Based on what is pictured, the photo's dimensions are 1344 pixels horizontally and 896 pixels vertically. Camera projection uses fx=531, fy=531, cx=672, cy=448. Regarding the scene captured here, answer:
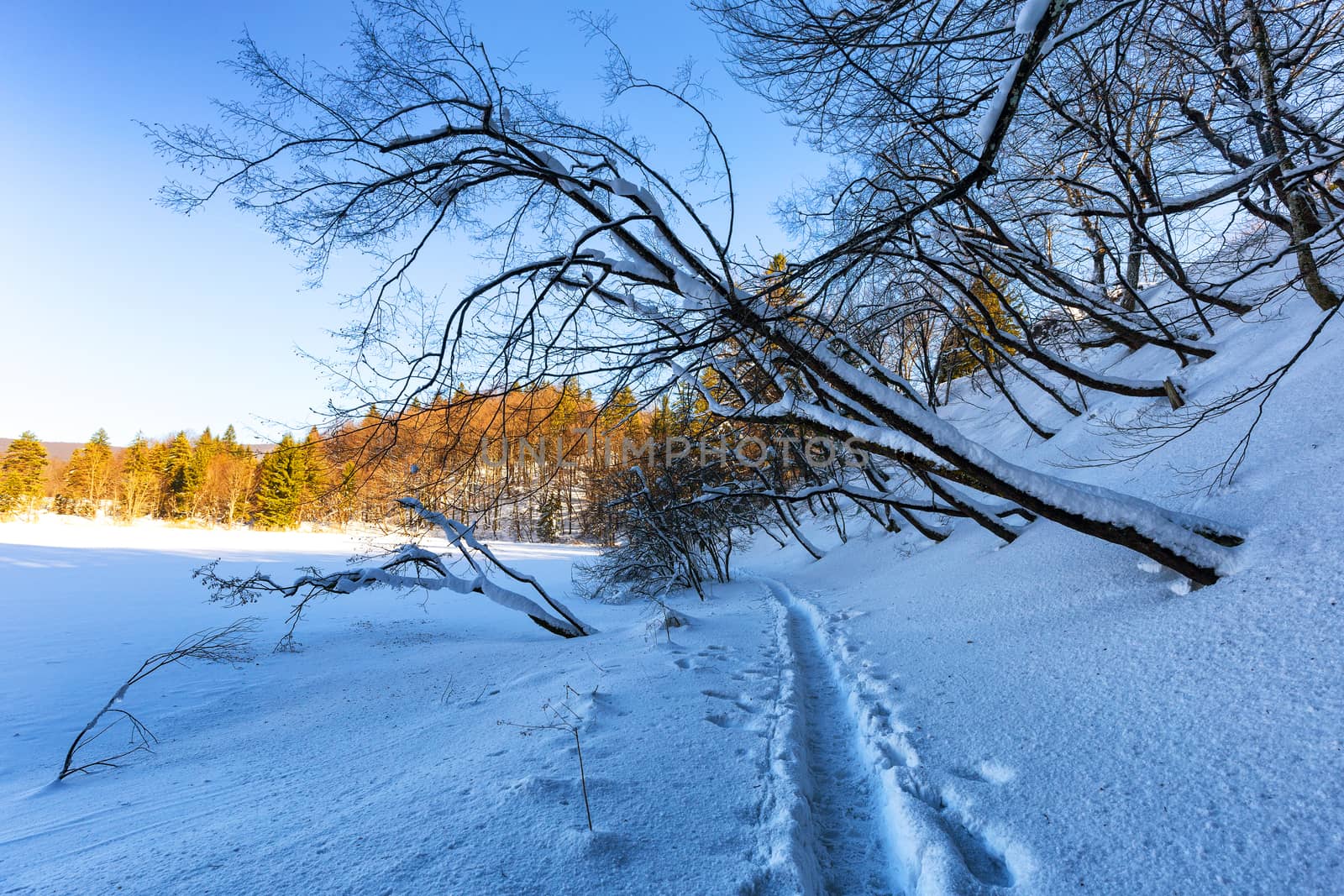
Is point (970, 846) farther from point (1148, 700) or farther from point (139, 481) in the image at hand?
point (139, 481)

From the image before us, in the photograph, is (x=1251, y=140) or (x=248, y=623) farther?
(x=248, y=623)

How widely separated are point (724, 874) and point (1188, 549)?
343cm

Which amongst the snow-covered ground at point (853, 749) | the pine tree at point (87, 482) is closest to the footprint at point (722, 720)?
the snow-covered ground at point (853, 749)

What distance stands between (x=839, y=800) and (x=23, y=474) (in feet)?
207

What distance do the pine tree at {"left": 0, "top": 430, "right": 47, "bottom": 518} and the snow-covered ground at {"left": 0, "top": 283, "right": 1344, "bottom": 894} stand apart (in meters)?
50.7

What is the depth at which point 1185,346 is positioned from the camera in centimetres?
718

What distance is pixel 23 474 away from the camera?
40.5 meters

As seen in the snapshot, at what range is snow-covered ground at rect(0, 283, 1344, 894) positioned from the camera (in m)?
1.93

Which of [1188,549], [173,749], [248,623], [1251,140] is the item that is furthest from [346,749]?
[1251,140]

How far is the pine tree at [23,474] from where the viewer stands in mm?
38062

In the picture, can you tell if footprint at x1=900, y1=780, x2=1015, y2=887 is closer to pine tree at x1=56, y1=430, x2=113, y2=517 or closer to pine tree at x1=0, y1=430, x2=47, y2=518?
pine tree at x1=0, y1=430, x2=47, y2=518

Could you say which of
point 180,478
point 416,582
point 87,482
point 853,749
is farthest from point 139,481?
point 853,749

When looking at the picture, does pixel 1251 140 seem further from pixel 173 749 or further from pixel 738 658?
pixel 173 749

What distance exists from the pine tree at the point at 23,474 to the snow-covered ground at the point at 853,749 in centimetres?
5066
